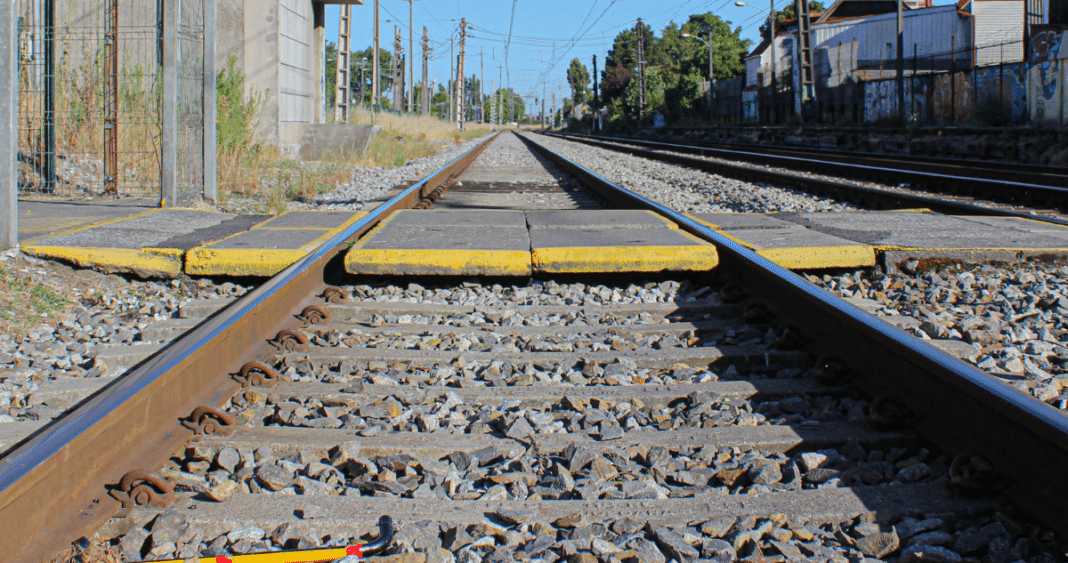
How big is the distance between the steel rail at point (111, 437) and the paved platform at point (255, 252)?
0.92 m

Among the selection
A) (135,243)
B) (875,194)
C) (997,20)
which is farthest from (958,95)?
(997,20)

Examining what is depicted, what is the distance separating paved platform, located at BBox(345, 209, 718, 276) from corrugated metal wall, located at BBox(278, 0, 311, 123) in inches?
463

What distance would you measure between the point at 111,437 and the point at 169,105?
5.43 m

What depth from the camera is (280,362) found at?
2.85 m

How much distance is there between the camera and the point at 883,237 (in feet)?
15.1

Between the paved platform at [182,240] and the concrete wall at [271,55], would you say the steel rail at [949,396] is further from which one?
the concrete wall at [271,55]

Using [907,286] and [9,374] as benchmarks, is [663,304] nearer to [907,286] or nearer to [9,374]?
[907,286]

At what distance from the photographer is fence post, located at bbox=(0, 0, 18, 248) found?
4.15 meters

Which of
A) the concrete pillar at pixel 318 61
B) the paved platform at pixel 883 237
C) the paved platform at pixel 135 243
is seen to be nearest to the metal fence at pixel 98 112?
the paved platform at pixel 135 243

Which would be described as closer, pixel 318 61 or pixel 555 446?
pixel 555 446

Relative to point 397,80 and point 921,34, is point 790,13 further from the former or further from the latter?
point 397,80

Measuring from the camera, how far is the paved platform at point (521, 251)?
12.9ft

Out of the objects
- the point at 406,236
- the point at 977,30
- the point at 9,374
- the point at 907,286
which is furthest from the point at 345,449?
the point at 977,30

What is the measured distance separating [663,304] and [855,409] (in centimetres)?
135
